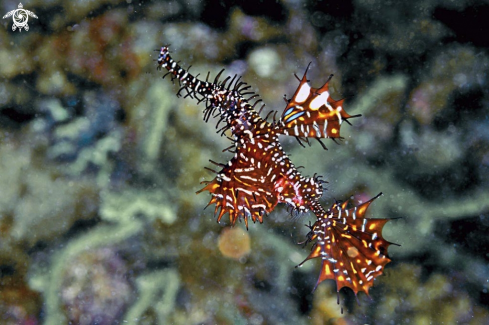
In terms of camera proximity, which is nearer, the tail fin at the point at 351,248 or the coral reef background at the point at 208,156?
the tail fin at the point at 351,248

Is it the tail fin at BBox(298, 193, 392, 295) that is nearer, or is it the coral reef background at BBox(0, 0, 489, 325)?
the tail fin at BBox(298, 193, 392, 295)

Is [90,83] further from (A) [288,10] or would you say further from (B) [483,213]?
(B) [483,213]

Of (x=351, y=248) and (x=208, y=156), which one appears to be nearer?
(x=351, y=248)

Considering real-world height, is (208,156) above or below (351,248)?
above

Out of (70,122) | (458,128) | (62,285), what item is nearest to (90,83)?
(70,122)
